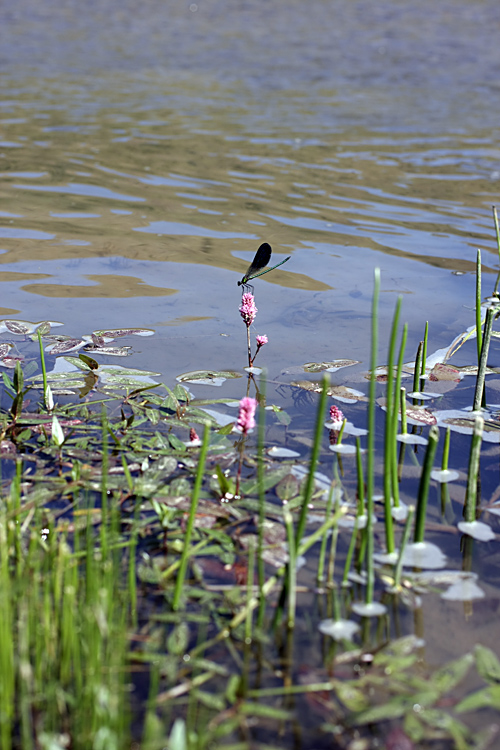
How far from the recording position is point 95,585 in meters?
1.31

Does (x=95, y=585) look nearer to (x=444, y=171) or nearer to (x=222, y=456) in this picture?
(x=222, y=456)

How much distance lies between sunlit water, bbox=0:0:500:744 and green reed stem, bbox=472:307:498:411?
601mm

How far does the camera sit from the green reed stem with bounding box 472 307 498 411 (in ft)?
7.55

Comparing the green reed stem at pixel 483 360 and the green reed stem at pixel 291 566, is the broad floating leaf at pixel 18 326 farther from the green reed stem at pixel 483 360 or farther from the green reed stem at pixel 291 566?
the green reed stem at pixel 291 566

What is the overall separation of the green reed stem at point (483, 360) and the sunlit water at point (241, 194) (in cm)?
60

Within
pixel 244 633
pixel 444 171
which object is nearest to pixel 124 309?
pixel 244 633

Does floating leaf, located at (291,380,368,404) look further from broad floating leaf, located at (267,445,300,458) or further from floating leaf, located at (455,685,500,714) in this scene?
floating leaf, located at (455,685,500,714)

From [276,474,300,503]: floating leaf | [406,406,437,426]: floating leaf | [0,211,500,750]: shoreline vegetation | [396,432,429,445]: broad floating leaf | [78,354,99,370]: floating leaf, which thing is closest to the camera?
[0,211,500,750]: shoreline vegetation

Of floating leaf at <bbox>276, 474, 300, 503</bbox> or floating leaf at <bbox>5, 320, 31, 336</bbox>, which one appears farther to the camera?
floating leaf at <bbox>5, 320, 31, 336</bbox>

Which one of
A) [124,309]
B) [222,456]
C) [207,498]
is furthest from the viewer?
[124,309]

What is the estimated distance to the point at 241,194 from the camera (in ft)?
19.3

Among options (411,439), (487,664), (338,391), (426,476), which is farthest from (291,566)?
(338,391)

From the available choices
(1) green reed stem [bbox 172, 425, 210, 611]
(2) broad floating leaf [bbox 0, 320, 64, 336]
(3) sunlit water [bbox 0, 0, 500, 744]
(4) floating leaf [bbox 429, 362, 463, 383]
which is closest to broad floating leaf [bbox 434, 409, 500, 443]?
(4) floating leaf [bbox 429, 362, 463, 383]

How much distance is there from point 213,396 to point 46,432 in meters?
0.71
